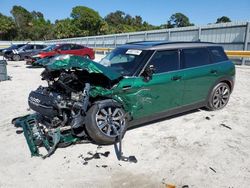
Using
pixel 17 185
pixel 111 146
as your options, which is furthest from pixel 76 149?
pixel 17 185

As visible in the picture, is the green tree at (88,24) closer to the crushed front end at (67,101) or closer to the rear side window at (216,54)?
the rear side window at (216,54)

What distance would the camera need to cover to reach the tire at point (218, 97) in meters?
5.97

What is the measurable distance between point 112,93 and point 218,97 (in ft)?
10.3

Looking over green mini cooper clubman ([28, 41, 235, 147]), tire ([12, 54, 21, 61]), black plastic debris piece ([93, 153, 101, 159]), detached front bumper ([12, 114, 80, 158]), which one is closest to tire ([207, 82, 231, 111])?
green mini cooper clubman ([28, 41, 235, 147])

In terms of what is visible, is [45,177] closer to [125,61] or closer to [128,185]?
[128,185]

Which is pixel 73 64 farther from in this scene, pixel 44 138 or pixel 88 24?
pixel 88 24

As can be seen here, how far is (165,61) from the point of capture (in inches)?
194

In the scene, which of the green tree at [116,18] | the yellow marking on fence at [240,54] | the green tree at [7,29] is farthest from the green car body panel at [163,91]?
the green tree at [116,18]

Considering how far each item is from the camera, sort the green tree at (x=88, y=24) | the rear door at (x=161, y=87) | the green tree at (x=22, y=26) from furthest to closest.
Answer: the green tree at (x=88, y=24), the green tree at (x=22, y=26), the rear door at (x=161, y=87)

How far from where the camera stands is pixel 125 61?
5.07m

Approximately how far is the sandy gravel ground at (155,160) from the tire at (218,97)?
23.7 inches

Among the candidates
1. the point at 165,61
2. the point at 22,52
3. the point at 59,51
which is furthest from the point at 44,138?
the point at 22,52

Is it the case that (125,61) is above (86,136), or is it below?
above

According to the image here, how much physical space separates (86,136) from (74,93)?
31.3 inches
